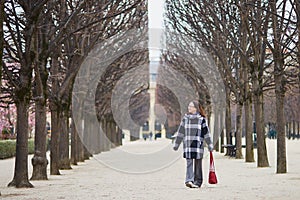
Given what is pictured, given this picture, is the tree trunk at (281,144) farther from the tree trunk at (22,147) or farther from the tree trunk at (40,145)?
the tree trunk at (22,147)

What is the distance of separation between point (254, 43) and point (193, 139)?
9745 millimetres

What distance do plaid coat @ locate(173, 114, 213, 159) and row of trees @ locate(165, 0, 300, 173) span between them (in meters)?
4.92

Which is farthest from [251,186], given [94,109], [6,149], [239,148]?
[6,149]

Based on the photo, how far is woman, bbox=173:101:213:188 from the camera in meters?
Result: 14.3

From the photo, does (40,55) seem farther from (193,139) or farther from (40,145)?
(193,139)

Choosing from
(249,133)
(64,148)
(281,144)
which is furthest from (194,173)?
(249,133)

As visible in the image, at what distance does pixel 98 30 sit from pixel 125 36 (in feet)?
32.2

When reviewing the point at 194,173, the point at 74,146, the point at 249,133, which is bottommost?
the point at 194,173

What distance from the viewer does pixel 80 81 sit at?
29875 millimetres

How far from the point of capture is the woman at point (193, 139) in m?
14.3

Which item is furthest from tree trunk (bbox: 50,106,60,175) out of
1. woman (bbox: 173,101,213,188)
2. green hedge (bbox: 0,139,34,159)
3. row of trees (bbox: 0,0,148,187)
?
green hedge (bbox: 0,139,34,159)

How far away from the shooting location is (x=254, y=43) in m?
23.0

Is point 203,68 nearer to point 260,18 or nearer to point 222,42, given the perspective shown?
point 222,42

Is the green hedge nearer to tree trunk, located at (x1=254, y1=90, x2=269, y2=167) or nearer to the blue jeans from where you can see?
tree trunk, located at (x1=254, y1=90, x2=269, y2=167)
